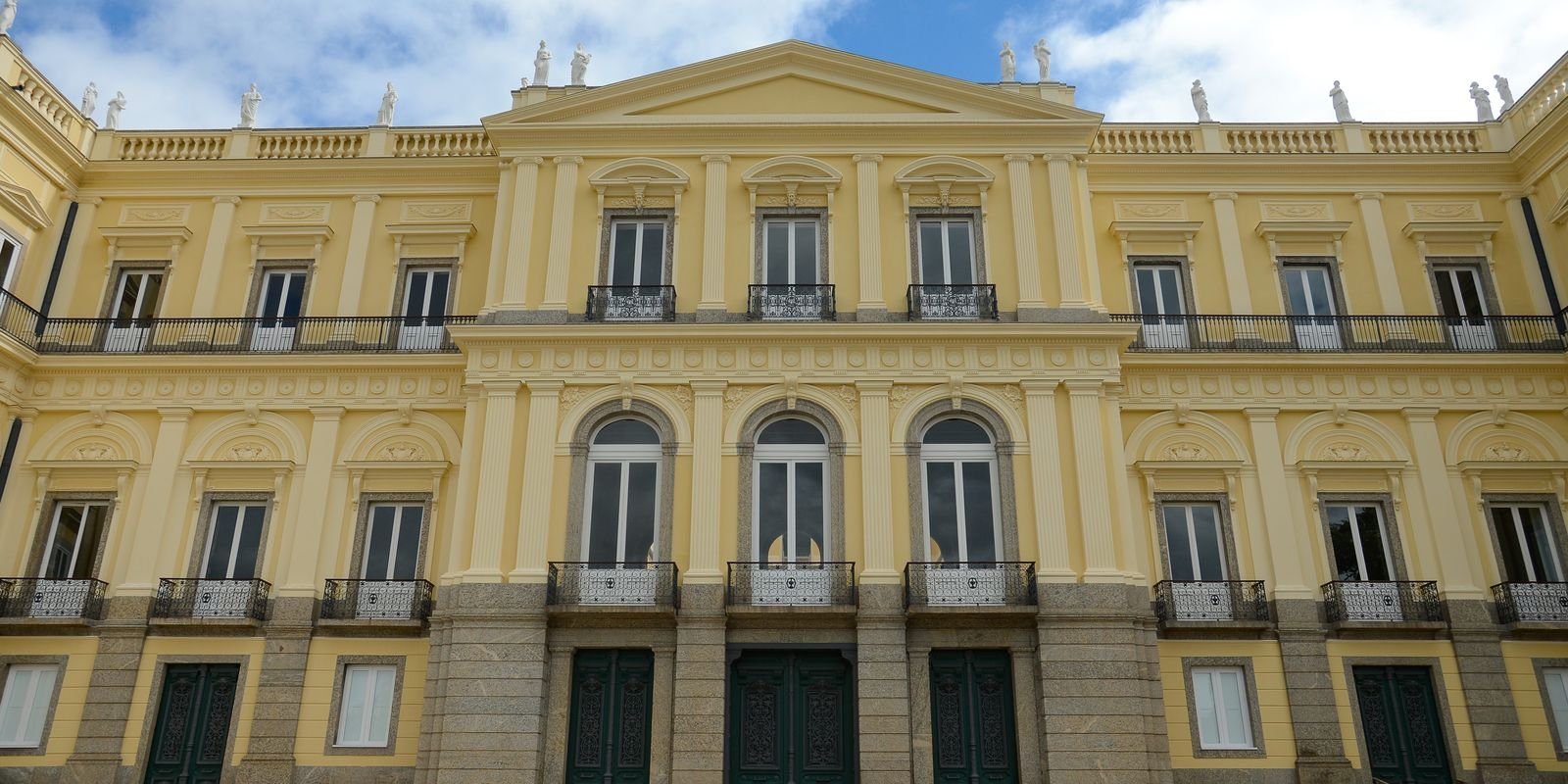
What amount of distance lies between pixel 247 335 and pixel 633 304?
311 inches

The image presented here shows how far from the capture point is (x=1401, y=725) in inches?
766

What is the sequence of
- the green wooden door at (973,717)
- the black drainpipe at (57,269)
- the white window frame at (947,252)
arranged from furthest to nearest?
the black drainpipe at (57,269) → the white window frame at (947,252) → the green wooden door at (973,717)

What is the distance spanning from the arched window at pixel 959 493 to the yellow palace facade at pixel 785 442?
2.9 inches

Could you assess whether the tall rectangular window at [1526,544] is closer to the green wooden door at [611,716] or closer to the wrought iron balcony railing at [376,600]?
the green wooden door at [611,716]

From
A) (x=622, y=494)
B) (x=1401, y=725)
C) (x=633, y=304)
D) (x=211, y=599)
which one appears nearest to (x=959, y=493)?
(x=622, y=494)

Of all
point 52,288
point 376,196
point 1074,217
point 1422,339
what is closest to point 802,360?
point 1074,217

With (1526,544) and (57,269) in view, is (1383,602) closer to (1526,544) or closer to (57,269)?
(1526,544)

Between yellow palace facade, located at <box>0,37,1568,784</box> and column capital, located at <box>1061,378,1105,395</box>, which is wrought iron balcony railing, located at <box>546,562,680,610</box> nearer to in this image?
yellow palace facade, located at <box>0,37,1568,784</box>

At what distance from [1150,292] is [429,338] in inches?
564

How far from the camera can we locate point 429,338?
22469mm

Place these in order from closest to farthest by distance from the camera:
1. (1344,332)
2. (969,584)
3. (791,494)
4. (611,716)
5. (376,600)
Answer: (611,716) < (969,584) < (791,494) < (376,600) < (1344,332)

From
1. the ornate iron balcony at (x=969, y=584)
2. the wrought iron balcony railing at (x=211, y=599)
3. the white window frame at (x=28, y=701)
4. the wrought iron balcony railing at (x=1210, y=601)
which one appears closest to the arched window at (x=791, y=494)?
the ornate iron balcony at (x=969, y=584)

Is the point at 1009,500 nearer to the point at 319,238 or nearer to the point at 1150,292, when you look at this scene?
the point at 1150,292

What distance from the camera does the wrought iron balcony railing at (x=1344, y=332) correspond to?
22031 millimetres
